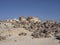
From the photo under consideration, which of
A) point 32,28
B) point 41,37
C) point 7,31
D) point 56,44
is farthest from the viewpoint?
point 32,28

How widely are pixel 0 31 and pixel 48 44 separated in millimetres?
6022

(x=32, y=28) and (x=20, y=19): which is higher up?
(x=20, y=19)

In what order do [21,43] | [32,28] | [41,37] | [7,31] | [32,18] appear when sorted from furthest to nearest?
[32,18], [32,28], [7,31], [41,37], [21,43]

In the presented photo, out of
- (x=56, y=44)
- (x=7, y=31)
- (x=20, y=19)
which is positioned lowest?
(x=56, y=44)

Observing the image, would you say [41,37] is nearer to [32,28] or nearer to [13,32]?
[13,32]

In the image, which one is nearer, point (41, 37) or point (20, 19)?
point (41, 37)

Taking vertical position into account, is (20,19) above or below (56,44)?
above

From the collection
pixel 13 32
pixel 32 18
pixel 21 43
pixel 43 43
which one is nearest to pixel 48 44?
pixel 43 43

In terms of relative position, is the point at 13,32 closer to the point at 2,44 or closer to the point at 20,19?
the point at 2,44

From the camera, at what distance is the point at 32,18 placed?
21.7 m

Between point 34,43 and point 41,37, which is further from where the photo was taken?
point 41,37

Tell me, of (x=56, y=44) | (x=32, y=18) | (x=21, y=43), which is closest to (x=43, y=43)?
(x=56, y=44)

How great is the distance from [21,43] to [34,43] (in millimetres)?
835

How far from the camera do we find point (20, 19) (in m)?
22.3
